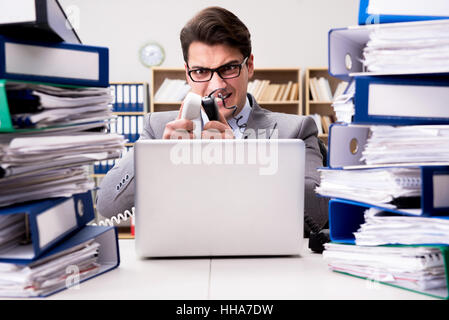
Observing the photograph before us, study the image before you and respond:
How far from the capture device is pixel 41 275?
0.63m

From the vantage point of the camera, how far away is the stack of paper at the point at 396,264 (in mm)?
640

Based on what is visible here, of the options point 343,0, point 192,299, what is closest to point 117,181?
point 192,299

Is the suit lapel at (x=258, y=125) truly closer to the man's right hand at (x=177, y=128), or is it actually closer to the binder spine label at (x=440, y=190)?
the man's right hand at (x=177, y=128)

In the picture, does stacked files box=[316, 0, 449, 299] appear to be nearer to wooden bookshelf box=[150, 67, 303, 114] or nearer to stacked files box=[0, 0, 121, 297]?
stacked files box=[0, 0, 121, 297]

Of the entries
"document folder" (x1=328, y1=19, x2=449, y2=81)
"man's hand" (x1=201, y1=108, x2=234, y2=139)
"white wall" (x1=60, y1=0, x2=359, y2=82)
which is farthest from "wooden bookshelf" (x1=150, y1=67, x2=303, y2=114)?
"document folder" (x1=328, y1=19, x2=449, y2=81)

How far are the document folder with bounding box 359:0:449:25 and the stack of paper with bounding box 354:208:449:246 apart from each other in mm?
330

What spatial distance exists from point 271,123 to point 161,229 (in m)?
1.20

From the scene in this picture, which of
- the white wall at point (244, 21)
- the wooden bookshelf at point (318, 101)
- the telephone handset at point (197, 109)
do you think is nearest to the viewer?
the telephone handset at point (197, 109)

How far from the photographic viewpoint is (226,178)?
79 cm

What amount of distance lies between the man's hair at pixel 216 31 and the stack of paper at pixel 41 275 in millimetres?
1171

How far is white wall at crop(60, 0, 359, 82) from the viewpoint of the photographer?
207 inches

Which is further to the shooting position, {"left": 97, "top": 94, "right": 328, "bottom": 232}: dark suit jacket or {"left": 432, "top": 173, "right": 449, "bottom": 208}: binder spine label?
{"left": 97, "top": 94, "right": 328, "bottom": 232}: dark suit jacket

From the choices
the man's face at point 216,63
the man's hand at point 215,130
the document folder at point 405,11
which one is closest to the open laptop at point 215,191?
the document folder at point 405,11

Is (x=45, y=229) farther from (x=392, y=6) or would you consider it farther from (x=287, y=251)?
(x=392, y=6)
